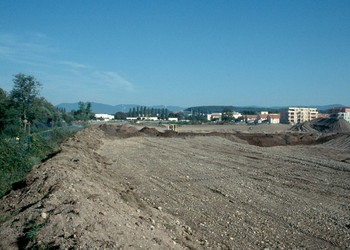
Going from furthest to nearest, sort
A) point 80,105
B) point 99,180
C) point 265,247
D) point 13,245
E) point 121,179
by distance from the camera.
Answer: point 80,105 < point 121,179 < point 99,180 < point 265,247 < point 13,245

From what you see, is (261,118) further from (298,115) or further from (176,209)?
(176,209)

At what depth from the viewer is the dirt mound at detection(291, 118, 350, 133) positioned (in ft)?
215

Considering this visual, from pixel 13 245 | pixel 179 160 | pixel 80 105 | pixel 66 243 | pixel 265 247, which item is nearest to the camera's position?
pixel 66 243

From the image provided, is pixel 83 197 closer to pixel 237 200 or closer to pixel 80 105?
pixel 237 200

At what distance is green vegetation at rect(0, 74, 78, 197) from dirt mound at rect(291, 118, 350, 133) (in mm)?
40988

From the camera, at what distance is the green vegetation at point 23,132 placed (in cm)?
1554

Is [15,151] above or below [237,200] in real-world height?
above

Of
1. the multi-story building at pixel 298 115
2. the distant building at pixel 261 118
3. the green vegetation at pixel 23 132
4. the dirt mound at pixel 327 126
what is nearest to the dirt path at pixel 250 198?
the green vegetation at pixel 23 132

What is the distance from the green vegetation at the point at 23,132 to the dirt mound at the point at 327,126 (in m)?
41.0

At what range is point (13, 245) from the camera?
7.32 meters

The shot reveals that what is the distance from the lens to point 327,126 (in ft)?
227

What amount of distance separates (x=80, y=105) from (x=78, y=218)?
3791 inches

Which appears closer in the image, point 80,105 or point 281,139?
point 281,139

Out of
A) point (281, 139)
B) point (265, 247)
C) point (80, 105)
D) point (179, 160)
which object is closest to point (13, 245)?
point (265, 247)
